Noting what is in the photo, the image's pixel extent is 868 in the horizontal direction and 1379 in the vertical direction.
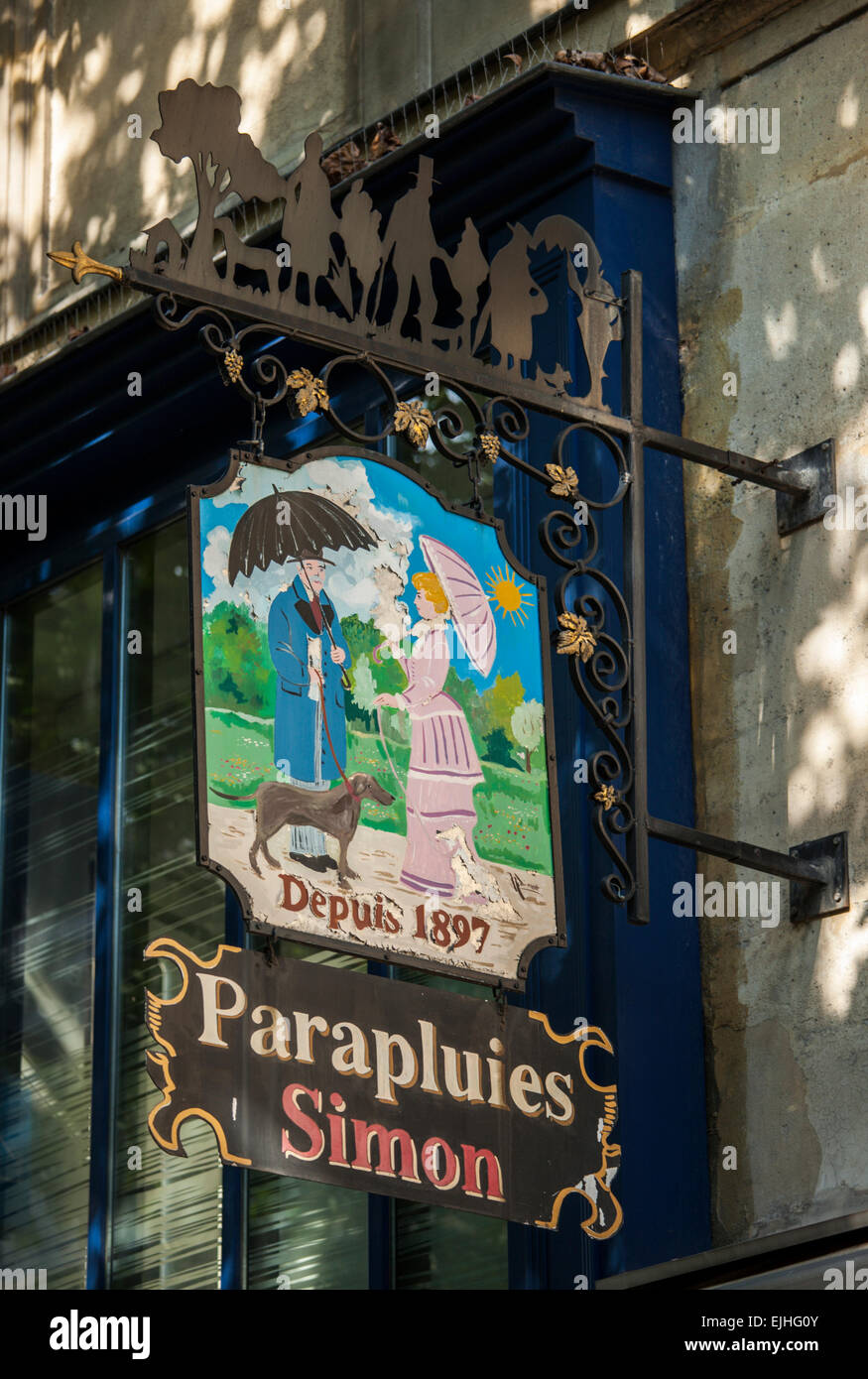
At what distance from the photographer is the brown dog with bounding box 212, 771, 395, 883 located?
614 cm

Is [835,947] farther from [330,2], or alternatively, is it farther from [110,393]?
[330,2]

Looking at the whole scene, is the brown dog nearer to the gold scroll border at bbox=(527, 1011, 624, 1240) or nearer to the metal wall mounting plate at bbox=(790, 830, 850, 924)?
the gold scroll border at bbox=(527, 1011, 624, 1240)

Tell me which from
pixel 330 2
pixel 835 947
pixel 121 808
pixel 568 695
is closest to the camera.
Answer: pixel 835 947

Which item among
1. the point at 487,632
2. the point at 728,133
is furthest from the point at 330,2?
the point at 487,632

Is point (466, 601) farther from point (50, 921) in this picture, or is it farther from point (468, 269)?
point (50, 921)

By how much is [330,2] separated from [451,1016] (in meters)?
5.49

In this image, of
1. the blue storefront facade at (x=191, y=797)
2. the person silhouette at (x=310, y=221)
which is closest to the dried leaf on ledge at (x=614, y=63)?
the blue storefront facade at (x=191, y=797)

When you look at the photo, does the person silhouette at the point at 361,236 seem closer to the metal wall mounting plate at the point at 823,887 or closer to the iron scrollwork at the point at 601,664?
the iron scrollwork at the point at 601,664

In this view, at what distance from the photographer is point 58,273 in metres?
11.6

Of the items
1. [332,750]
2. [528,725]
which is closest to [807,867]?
[528,725]

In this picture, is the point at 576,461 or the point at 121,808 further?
the point at 121,808

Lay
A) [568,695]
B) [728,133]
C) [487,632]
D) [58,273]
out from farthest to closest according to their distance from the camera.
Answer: [58,273]
[728,133]
[568,695]
[487,632]

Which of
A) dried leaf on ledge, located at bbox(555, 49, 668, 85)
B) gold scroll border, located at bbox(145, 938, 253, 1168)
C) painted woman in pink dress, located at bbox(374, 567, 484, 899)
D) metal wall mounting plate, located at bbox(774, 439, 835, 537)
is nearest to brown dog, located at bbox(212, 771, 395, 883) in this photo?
painted woman in pink dress, located at bbox(374, 567, 484, 899)

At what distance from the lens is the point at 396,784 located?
21.3 feet
